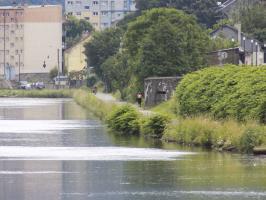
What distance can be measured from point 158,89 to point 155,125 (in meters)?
24.4

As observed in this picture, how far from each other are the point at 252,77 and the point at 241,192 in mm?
22045

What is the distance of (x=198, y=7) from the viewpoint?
152 meters

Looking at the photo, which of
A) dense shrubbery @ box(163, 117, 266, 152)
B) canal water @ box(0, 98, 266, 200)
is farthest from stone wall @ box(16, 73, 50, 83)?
dense shrubbery @ box(163, 117, 266, 152)

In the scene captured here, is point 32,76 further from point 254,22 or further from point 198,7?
point 254,22

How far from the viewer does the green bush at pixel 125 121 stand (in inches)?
2457

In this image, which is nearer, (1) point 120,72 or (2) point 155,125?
(2) point 155,125

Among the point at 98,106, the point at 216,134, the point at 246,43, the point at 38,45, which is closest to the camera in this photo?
the point at 216,134

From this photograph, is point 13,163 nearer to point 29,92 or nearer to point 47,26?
point 29,92

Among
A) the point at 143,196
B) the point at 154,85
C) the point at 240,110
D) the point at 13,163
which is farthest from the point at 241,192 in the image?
the point at 154,85

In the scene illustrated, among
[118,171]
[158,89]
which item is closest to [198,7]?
[158,89]

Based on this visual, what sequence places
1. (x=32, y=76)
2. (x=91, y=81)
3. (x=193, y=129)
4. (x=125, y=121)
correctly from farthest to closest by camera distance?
(x=32, y=76) → (x=91, y=81) → (x=125, y=121) → (x=193, y=129)

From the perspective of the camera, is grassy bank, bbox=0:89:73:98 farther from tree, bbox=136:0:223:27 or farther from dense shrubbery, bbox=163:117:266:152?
dense shrubbery, bbox=163:117:266:152

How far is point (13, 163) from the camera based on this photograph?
43.4 meters

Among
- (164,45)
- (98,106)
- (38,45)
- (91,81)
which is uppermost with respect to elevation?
(38,45)
